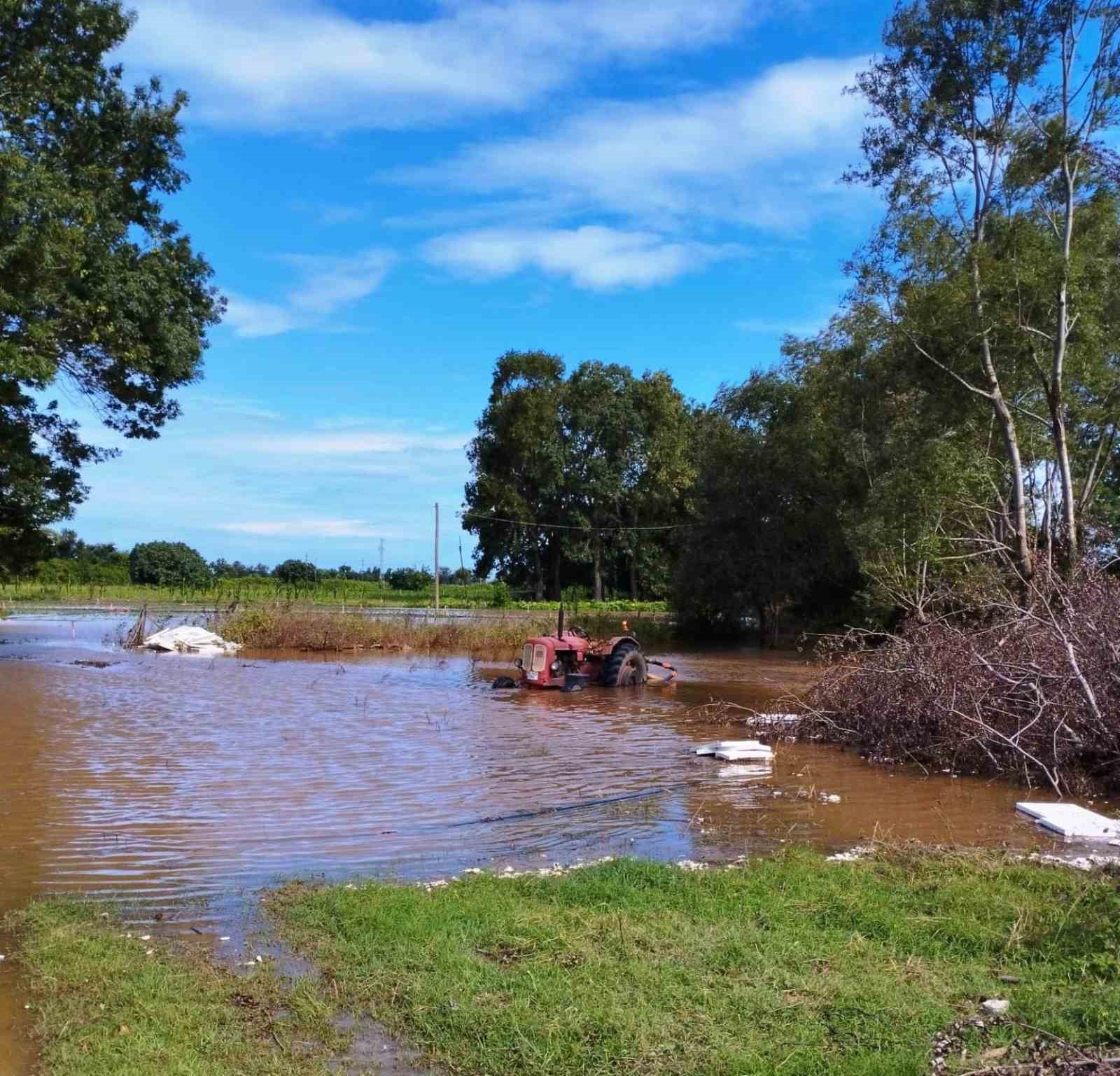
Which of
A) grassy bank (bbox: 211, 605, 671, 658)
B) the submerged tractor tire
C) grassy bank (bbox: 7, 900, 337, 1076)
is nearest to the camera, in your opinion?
grassy bank (bbox: 7, 900, 337, 1076)

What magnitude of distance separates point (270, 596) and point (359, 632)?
693 inches

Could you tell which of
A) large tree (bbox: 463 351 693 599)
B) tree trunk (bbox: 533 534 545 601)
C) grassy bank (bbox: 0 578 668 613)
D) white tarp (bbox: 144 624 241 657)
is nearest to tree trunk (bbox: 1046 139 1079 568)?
white tarp (bbox: 144 624 241 657)

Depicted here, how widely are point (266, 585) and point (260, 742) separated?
1853 inches

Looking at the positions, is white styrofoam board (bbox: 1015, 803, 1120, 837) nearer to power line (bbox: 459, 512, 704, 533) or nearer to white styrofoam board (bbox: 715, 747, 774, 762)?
white styrofoam board (bbox: 715, 747, 774, 762)

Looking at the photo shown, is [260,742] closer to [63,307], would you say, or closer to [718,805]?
[718,805]

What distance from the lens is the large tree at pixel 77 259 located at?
1558 centimetres

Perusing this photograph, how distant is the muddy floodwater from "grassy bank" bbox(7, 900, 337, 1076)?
171mm

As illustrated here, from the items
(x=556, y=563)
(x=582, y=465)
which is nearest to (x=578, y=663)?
(x=582, y=465)

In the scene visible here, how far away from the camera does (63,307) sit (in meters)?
17.5

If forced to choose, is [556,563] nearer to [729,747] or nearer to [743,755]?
[729,747]

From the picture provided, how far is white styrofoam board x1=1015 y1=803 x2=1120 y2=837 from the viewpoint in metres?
7.66

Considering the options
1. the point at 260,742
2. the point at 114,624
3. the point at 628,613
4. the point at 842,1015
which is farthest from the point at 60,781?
the point at 628,613

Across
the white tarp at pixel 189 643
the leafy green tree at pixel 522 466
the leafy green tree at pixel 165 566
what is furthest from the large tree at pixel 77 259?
the leafy green tree at pixel 165 566

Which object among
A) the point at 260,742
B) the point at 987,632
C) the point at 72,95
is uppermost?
the point at 72,95
